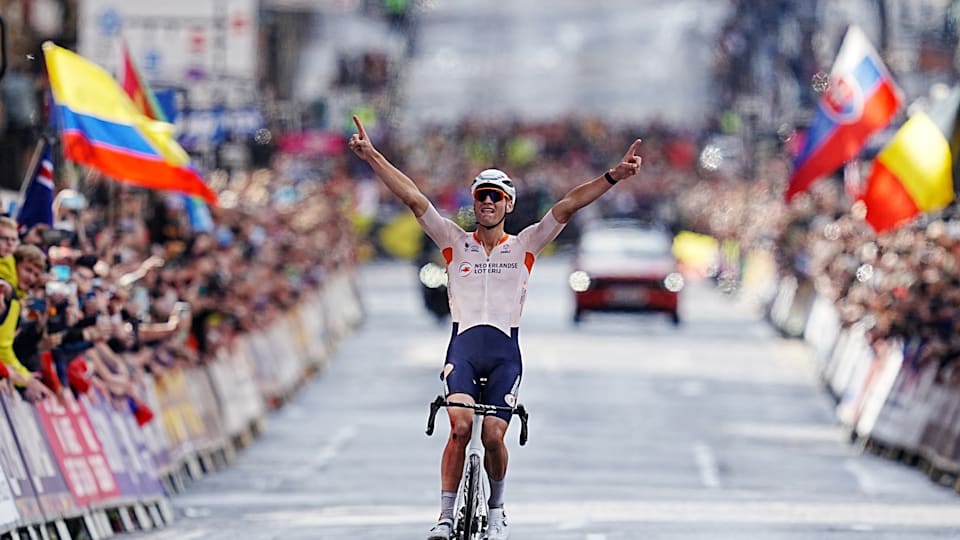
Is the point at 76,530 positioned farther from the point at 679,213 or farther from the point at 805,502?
the point at 679,213

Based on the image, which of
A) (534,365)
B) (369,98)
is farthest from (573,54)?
(534,365)

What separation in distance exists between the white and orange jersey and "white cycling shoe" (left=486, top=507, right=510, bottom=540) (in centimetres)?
96

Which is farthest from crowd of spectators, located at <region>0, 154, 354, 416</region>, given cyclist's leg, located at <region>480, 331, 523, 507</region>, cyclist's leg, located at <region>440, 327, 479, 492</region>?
cyclist's leg, located at <region>480, 331, 523, 507</region>

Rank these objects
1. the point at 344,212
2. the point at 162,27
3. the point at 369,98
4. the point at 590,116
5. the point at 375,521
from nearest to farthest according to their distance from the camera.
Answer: the point at 375,521 → the point at 162,27 → the point at 344,212 → the point at 369,98 → the point at 590,116

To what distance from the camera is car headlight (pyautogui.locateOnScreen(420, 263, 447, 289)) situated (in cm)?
4250

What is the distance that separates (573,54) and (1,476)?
8942cm

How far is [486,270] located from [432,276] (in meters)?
28.8

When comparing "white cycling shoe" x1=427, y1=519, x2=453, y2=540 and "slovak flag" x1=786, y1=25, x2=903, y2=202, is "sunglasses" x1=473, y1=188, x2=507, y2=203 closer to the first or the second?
"white cycling shoe" x1=427, y1=519, x2=453, y2=540

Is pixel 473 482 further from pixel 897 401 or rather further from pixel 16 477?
pixel 897 401

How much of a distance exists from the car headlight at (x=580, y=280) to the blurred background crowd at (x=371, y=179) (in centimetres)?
303

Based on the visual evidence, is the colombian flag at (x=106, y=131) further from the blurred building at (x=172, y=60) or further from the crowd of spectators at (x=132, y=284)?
the blurred building at (x=172, y=60)

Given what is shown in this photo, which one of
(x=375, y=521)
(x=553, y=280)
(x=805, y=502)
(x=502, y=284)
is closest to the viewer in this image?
(x=502, y=284)

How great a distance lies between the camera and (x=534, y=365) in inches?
1357

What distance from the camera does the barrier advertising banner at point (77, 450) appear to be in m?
16.0
